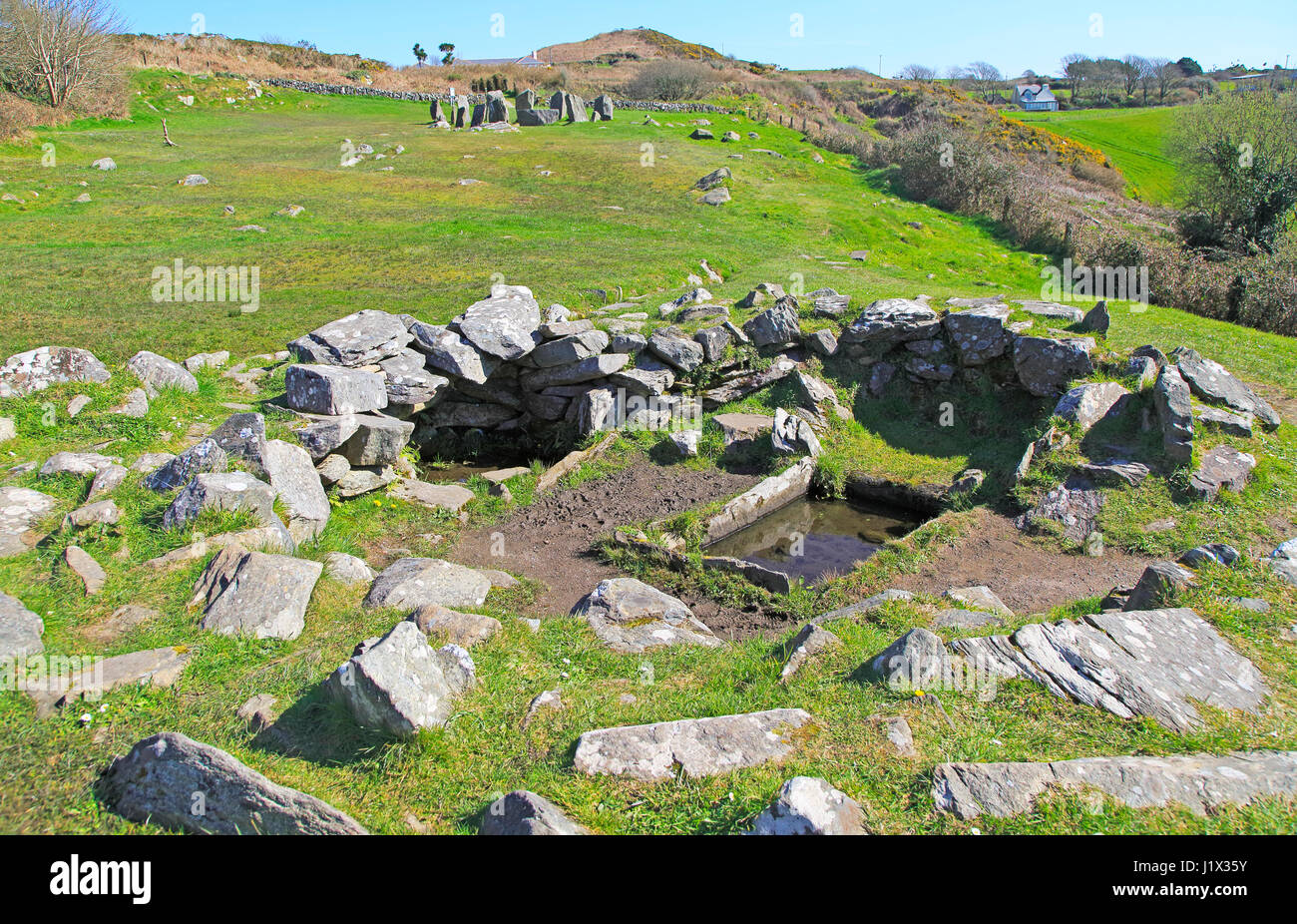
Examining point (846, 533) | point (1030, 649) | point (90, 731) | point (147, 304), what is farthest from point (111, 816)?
point (147, 304)

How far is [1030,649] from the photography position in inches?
235

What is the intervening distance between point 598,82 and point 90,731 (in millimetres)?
57256

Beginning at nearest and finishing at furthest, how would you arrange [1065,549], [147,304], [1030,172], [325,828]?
[325,828] → [1065,549] → [147,304] → [1030,172]

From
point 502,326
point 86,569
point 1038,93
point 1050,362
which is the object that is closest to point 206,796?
point 86,569

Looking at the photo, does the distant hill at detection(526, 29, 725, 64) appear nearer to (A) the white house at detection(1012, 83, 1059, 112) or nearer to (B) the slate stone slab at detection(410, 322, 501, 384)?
(A) the white house at detection(1012, 83, 1059, 112)

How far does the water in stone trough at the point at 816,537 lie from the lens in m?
10.1

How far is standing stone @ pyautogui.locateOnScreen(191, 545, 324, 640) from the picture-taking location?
6.59 m

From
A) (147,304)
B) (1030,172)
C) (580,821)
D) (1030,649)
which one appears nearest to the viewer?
(580,821)

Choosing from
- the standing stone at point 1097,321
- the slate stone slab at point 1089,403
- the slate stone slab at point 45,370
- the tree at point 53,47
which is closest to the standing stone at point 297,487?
the slate stone slab at point 45,370

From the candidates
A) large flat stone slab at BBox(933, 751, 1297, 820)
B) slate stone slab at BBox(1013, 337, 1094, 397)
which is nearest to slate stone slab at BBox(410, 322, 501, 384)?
slate stone slab at BBox(1013, 337, 1094, 397)

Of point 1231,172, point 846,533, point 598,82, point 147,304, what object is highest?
point 598,82

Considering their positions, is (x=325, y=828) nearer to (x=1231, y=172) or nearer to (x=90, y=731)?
(x=90, y=731)

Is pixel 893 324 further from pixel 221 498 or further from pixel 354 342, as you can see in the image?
pixel 221 498
